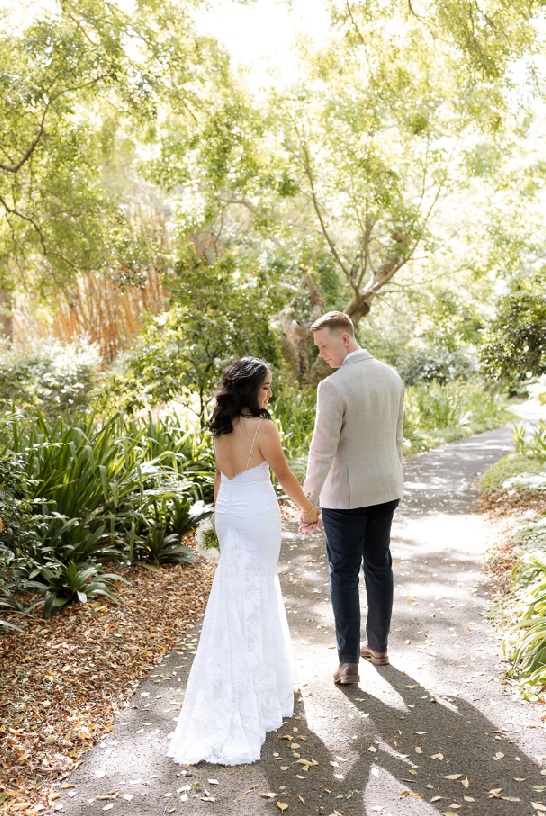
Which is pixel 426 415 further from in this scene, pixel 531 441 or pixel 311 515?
pixel 311 515

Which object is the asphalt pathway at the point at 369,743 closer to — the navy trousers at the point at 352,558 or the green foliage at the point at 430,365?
the navy trousers at the point at 352,558

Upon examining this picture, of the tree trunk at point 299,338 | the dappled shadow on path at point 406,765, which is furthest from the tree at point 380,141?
the dappled shadow on path at point 406,765

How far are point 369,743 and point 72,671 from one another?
1680 mm

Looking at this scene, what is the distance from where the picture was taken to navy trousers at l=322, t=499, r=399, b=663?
14.3 feet

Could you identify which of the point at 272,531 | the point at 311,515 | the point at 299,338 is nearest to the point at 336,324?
the point at 311,515

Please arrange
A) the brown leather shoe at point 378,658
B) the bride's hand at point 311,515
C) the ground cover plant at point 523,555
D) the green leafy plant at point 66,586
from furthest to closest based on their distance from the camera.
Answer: the green leafy plant at point 66,586 → the brown leather shoe at point 378,658 → the ground cover plant at point 523,555 → the bride's hand at point 311,515

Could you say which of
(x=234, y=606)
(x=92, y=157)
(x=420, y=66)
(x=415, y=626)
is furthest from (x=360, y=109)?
(x=234, y=606)

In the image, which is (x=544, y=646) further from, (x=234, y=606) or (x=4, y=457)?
(x=4, y=457)

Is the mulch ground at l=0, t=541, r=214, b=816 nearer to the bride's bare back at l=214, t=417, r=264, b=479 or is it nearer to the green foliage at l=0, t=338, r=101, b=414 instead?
the bride's bare back at l=214, t=417, r=264, b=479

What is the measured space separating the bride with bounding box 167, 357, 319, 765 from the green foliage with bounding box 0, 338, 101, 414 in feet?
32.5

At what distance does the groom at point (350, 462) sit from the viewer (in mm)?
4254

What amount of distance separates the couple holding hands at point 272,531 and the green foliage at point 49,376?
9.70 metres

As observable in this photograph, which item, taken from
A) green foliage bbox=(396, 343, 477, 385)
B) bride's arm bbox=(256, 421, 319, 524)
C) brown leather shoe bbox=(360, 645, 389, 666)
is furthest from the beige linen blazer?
green foliage bbox=(396, 343, 477, 385)

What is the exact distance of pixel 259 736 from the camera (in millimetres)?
3674
